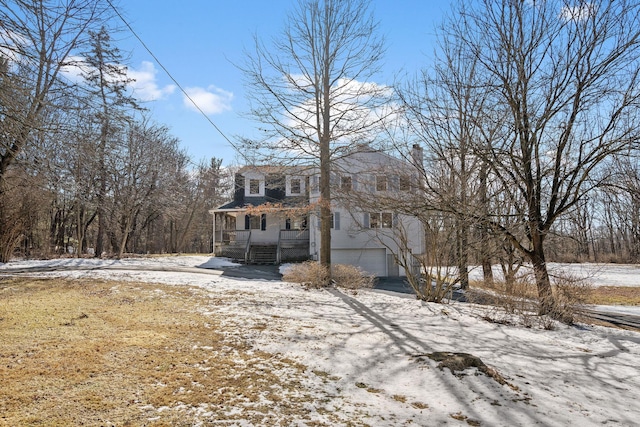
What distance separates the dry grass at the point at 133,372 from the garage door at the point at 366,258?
16593mm

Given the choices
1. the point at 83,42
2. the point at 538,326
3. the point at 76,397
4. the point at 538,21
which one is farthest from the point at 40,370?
the point at 538,21

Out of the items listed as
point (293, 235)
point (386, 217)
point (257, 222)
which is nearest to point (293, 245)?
point (293, 235)

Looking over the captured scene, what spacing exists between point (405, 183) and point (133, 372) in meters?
8.46

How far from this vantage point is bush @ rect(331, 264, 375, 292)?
13641 millimetres

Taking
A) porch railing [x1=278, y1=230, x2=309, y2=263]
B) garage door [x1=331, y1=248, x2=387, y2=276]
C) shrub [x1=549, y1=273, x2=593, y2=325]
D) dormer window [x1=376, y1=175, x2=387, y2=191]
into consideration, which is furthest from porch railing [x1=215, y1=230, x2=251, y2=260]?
shrub [x1=549, y1=273, x2=593, y2=325]

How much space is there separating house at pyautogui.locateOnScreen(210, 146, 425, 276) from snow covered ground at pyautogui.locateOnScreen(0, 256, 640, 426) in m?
5.79

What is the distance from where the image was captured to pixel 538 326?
8547 mm

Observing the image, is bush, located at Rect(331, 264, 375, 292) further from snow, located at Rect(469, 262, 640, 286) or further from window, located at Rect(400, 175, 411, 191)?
window, located at Rect(400, 175, 411, 191)

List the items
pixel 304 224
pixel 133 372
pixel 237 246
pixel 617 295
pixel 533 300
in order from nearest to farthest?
1. pixel 133 372
2. pixel 533 300
3. pixel 617 295
4. pixel 237 246
5. pixel 304 224

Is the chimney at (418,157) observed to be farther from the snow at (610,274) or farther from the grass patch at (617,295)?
the grass patch at (617,295)

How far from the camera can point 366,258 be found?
2422cm

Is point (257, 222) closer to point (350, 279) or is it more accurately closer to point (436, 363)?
point (350, 279)

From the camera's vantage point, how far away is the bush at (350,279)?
13.6 meters

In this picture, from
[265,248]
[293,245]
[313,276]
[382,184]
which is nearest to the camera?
[382,184]
